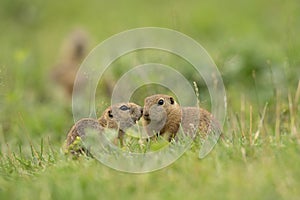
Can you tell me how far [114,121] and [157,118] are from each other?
37 centimetres

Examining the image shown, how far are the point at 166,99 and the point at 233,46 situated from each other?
186 inches

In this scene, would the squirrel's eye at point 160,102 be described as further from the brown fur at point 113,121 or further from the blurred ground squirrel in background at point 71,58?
the blurred ground squirrel in background at point 71,58

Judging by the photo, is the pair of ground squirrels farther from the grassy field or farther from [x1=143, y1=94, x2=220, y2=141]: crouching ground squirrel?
the grassy field

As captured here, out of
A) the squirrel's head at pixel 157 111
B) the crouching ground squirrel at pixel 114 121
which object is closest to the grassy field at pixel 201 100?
A: the crouching ground squirrel at pixel 114 121

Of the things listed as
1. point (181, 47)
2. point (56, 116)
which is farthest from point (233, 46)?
point (56, 116)

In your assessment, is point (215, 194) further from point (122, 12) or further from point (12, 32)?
point (122, 12)

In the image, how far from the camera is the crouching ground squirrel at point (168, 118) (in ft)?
19.4

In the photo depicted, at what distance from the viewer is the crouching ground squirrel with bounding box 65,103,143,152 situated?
5.74 meters

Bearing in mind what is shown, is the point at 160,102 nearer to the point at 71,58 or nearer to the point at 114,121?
the point at 114,121

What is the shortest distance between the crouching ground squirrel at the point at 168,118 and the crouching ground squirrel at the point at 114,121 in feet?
0.33

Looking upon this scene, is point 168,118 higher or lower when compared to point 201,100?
higher

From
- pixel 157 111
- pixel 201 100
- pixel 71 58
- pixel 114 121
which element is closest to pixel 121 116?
pixel 114 121

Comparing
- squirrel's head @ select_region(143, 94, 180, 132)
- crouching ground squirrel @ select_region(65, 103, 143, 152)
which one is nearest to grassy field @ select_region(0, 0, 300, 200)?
crouching ground squirrel @ select_region(65, 103, 143, 152)

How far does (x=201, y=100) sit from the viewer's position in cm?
909
